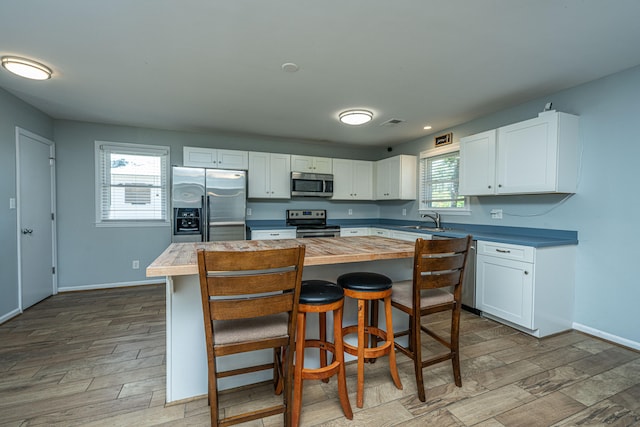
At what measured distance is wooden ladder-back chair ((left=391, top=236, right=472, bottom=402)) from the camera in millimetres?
1638

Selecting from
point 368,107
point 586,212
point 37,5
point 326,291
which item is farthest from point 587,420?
point 37,5

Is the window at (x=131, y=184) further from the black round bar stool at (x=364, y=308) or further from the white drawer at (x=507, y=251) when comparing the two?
the white drawer at (x=507, y=251)

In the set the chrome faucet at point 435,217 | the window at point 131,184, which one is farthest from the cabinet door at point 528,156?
the window at point 131,184

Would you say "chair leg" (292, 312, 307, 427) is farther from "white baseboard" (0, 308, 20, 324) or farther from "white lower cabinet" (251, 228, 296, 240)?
"white baseboard" (0, 308, 20, 324)

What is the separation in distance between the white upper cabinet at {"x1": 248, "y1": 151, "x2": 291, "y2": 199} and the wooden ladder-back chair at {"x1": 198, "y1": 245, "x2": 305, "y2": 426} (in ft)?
11.0

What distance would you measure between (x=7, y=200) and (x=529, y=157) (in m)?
5.48

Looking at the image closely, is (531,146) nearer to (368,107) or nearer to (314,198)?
(368,107)

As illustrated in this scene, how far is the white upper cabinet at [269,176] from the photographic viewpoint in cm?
457

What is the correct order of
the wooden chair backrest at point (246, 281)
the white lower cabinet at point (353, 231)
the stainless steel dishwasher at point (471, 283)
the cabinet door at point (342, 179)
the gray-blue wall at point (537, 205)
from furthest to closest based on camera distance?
the cabinet door at point (342, 179), the white lower cabinet at point (353, 231), the stainless steel dishwasher at point (471, 283), the gray-blue wall at point (537, 205), the wooden chair backrest at point (246, 281)

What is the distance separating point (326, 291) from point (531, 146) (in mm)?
2713

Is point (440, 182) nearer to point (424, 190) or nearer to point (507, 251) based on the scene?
point (424, 190)

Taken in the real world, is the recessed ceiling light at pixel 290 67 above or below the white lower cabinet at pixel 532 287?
above

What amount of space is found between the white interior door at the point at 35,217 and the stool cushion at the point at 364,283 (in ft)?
12.4

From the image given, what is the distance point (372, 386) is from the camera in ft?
6.09
